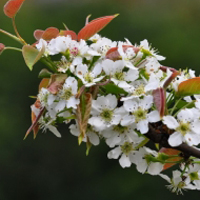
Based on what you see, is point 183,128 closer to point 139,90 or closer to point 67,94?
point 139,90

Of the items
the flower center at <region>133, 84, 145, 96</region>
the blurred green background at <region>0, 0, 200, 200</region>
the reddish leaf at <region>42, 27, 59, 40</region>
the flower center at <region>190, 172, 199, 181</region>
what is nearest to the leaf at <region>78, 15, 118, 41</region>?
the reddish leaf at <region>42, 27, 59, 40</region>

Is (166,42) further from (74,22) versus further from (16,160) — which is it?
(16,160)

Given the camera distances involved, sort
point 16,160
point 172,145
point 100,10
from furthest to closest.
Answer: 1. point 100,10
2. point 16,160
3. point 172,145

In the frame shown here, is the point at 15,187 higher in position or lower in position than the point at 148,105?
lower

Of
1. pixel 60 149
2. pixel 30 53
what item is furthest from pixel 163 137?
pixel 60 149

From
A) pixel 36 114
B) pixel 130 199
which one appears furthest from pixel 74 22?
pixel 36 114
